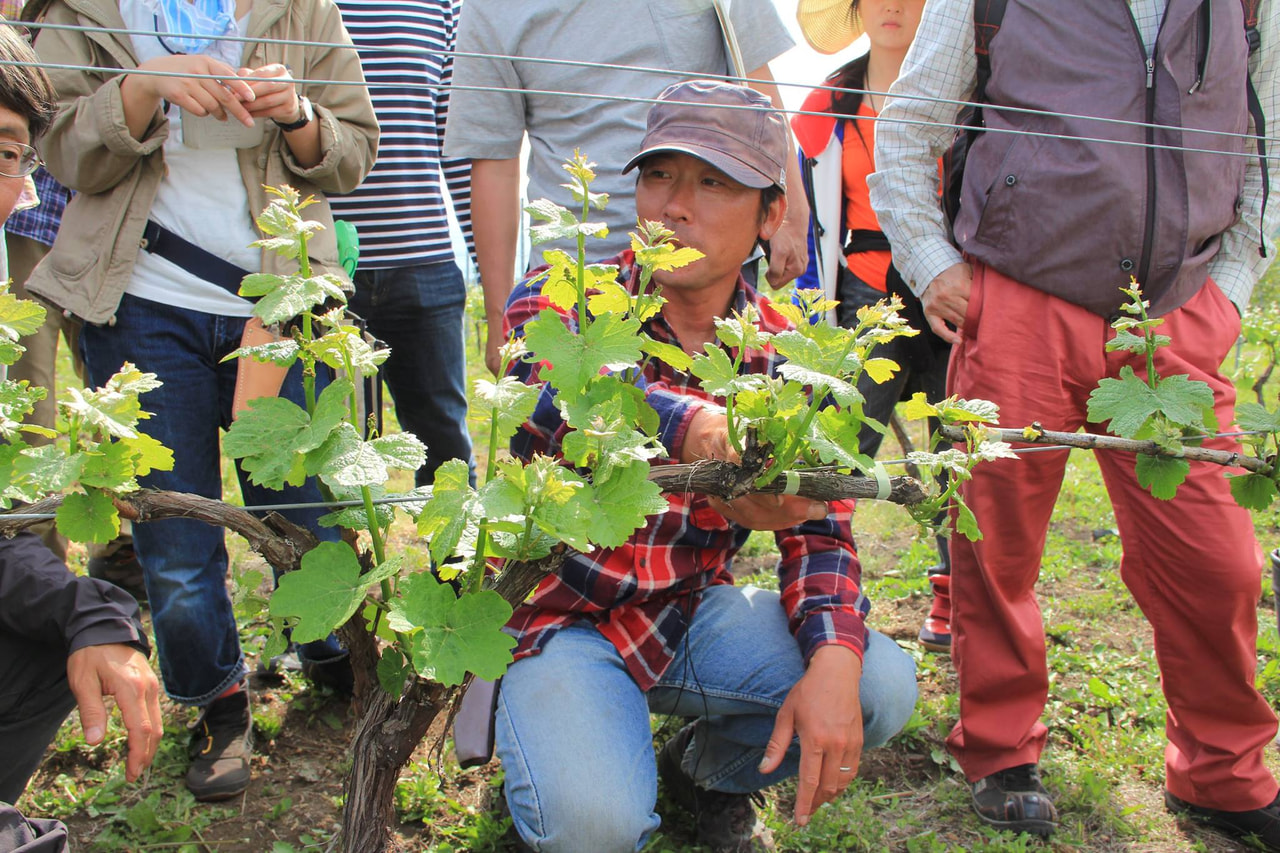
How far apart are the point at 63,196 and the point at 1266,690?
4.10 m

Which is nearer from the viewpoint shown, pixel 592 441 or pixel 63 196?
pixel 592 441

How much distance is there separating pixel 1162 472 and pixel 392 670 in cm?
120

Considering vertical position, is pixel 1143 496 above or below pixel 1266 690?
above

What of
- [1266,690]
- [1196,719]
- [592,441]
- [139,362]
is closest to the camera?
[592,441]

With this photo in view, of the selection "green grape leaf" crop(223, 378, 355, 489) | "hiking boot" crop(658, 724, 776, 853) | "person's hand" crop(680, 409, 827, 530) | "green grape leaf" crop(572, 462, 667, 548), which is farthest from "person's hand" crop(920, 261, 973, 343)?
"green grape leaf" crop(223, 378, 355, 489)

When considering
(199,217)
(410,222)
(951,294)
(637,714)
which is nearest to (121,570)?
(410,222)

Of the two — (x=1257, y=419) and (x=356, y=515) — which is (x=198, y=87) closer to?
(x=356, y=515)

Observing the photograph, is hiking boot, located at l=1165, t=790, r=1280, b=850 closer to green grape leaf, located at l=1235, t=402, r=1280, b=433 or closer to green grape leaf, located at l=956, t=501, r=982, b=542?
green grape leaf, located at l=1235, t=402, r=1280, b=433

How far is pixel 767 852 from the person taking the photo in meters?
2.24

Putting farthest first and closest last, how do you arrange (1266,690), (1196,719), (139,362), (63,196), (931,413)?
(63,196)
(1266,690)
(1196,719)
(139,362)
(931,413)

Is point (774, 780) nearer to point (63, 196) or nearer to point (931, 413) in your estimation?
point (931, 413)

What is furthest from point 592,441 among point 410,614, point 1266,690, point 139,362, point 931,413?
point 1266,690

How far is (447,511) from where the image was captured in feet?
3.66

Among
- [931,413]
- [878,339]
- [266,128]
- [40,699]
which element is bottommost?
[40,699]
